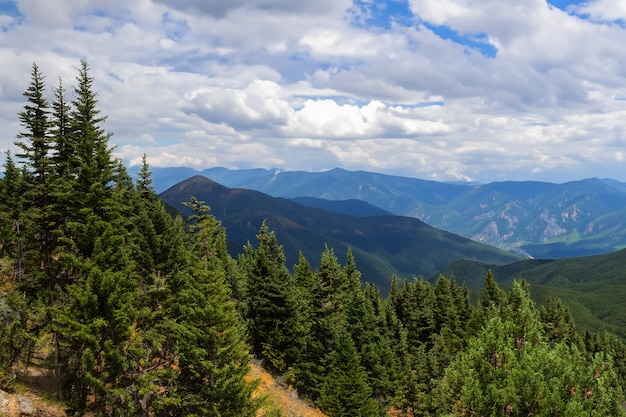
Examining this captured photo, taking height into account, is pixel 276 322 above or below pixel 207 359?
below

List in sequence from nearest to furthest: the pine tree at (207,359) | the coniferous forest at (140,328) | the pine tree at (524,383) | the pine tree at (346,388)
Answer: the coniferous forest at (140,328), the pine tree at (524,383), the pine tree at (207,359), the pine tree at (346,388)

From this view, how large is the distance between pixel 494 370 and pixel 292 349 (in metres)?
22.3

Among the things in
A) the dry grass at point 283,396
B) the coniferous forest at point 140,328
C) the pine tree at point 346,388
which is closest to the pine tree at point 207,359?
the coniferous forest at point 140,328

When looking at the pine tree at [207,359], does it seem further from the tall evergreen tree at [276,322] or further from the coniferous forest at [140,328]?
the tall evergreen tree at [276,322]

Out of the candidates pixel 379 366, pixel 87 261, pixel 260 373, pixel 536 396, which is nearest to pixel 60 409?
pixel 87 261

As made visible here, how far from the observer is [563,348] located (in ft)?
122

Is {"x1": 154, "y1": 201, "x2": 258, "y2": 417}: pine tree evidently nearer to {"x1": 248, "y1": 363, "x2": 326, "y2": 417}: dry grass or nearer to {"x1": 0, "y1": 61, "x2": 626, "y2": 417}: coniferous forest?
{"x1": 0, "y1": 61, "x2": 626, "y2": 417}: coniferous forest

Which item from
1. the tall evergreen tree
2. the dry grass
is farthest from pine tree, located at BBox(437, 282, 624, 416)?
the tall evergreen tree

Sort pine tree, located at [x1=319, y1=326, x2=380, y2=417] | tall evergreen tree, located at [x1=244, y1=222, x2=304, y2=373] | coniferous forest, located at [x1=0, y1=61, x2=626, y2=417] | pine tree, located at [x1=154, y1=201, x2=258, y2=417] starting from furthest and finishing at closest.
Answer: tall evergreen tree, located at [x1=244, y1=222, x2=304, y2=373], pine tree, located at [x1=319, y1=326, x2=380, y2=417], pine tree, located at [x1=154, y1=201, x2=258, y2=417], coniferous forest, located at [x1=0, y1=61, x2=626, y2=417]

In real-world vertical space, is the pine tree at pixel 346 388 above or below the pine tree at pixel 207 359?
below

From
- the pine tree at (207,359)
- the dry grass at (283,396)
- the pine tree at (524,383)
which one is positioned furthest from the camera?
the dry grass at (283,396)

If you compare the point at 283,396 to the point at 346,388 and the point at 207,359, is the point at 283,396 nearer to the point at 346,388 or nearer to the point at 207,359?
the point at 346,388

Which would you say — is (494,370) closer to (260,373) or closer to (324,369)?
(324,369)

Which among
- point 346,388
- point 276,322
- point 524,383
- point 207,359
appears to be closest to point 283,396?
point 346,388
